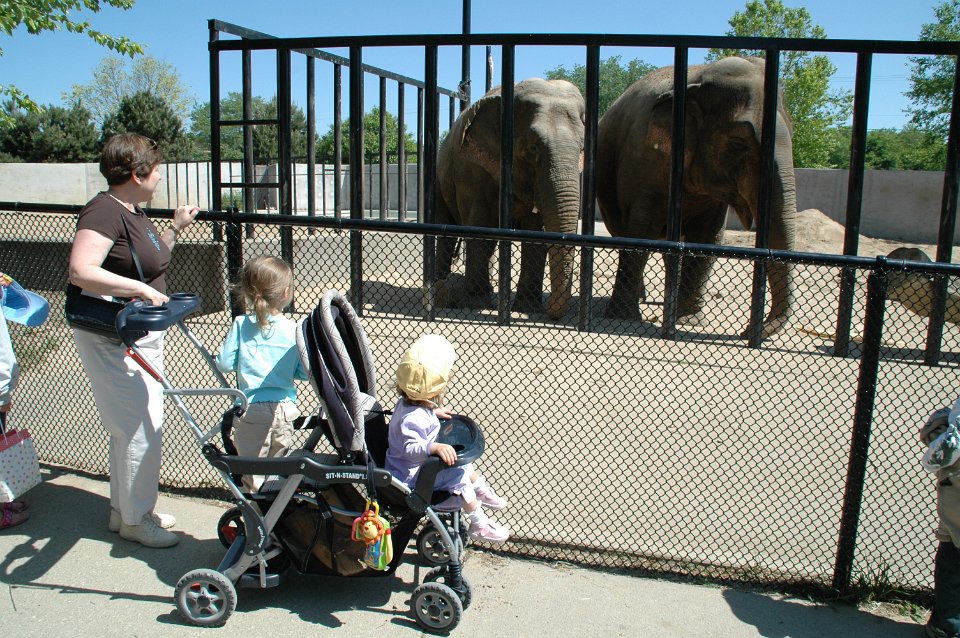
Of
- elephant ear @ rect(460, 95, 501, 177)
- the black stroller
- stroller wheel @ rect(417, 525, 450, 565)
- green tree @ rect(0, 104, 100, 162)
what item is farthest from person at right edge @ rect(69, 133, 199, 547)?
green tree @ rect(0, 104, 100, 162)

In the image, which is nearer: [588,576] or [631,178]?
[588,576]

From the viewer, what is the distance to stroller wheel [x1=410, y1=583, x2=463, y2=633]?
2.91m

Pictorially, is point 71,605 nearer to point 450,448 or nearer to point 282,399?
point 282,399

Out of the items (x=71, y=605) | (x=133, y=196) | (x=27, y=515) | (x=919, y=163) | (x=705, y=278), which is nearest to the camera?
(x=71, y=605)

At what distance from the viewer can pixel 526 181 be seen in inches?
381

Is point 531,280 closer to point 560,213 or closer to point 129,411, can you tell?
point 560,213

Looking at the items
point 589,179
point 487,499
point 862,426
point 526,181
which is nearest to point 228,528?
point 487,499

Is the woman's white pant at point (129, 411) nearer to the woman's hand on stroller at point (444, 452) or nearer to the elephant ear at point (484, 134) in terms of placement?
the woman's hand on stroller at point (444, 452)

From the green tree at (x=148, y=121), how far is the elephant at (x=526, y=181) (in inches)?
1102

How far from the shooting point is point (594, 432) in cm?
527

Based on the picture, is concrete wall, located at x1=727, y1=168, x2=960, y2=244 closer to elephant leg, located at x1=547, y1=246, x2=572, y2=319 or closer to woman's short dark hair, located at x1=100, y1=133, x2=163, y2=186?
elephant leg, located at x1=547, y1=246, x2=572, y2=319

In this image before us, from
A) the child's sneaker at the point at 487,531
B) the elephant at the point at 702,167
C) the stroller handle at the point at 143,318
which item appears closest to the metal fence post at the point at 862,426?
the child's sneaker at the point at 487,531

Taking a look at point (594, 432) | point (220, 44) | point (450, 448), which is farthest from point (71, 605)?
point (220, 44)

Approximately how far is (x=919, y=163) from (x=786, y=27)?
12814mm
